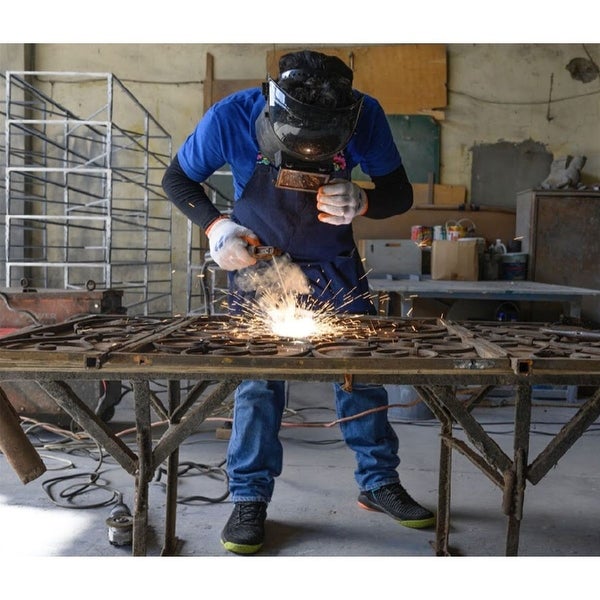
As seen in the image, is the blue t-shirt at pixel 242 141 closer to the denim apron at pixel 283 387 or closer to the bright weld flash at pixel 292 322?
the denim apron at pixel 283 387

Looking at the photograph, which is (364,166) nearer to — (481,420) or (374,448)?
(374,448)

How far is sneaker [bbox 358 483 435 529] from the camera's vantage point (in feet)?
8.28

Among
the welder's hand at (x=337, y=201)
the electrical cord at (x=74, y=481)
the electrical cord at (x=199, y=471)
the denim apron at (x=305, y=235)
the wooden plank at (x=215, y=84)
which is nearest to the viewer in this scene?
the welder's hand at (x=337, y=201)

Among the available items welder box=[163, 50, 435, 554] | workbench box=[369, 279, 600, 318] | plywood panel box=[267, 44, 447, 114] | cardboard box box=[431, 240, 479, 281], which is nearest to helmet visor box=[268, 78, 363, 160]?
welder box=[163, 50, 435, 554]

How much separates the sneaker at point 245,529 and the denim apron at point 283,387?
3 cm

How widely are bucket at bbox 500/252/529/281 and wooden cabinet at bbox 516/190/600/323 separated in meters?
0.10

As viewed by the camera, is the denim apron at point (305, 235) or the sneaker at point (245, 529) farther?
the denim apron at point (305, 235)

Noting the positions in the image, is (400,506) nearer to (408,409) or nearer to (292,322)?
(292,322)

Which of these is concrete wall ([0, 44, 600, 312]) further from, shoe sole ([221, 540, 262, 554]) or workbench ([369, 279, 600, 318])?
shoe sole ([221, 540, 262, 554])

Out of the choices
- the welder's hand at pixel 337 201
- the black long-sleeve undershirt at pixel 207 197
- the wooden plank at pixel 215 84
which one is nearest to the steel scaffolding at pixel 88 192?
the wooden plank at pixel 215 84

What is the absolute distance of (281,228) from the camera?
244 cm

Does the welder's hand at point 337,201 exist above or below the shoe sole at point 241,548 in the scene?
above

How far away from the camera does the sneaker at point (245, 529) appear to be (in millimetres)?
2285

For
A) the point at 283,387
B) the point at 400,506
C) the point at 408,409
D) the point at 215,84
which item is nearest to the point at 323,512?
the point at 400,506
